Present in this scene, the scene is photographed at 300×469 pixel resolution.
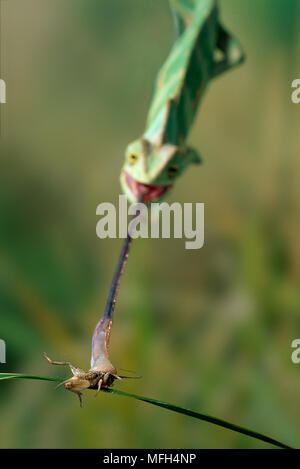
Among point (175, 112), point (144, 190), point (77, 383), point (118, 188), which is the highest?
point (118, 188)

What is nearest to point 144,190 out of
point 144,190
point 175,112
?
point 144,190

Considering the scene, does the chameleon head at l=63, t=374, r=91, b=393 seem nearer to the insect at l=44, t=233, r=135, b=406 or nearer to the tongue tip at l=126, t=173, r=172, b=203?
the insect at l=44, t=233, r=135, b=406

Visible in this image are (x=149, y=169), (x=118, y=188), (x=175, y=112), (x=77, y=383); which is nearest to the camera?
(x=77, y=383)

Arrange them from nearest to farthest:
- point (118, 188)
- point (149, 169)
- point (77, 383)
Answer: point (77, 383), point (149, 169), point (118, 188)

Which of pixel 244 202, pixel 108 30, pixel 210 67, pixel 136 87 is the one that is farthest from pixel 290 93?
pixel 210 67

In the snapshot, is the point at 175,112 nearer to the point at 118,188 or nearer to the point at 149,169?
the point at 149,169

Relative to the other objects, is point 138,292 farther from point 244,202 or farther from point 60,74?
point 60,74

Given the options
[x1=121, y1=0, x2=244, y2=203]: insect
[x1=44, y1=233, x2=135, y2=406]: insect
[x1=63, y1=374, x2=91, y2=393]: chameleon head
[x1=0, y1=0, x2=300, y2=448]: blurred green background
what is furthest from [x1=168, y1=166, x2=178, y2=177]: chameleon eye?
[x1=0, y1=0, x2=300, y2=448]: blurred green background

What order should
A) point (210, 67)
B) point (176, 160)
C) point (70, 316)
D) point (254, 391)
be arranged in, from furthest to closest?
point (70, 316) < point (254, 391) < point (210, 67) < point (176, 160)
